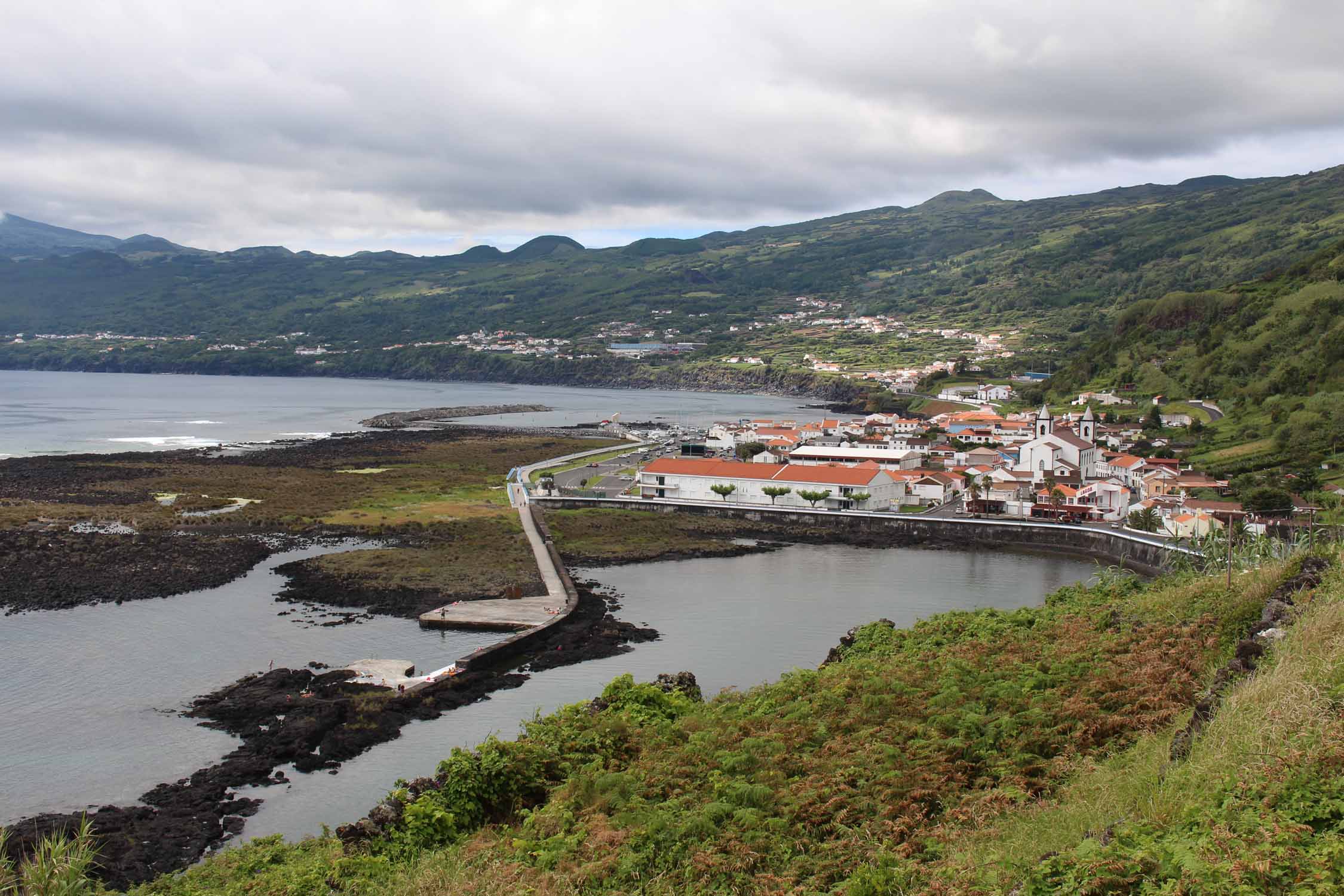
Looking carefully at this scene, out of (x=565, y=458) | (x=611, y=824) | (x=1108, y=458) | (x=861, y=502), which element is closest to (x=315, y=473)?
(x=565, y=458)

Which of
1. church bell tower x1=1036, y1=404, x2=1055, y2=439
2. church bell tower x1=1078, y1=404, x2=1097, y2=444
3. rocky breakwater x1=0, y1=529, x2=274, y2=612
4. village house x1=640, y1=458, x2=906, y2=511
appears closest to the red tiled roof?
village house x1=640, y1=458, x2=906, y2=511

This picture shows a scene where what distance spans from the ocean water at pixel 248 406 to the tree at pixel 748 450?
3457cm

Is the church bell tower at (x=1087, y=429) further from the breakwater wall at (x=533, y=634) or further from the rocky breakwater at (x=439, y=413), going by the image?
the rocky breakwater at (x=439, y=413)

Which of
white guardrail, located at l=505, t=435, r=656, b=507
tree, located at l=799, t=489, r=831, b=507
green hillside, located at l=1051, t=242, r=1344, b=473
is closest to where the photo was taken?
tree, located at l=799, t=489, r=831, b=507

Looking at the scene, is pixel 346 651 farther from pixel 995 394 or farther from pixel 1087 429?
pixel 995 394

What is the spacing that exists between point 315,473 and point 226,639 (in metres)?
32.7

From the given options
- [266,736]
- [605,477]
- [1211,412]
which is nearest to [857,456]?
[605,477]

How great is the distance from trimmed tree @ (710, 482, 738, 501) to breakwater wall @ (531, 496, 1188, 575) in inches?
32.9

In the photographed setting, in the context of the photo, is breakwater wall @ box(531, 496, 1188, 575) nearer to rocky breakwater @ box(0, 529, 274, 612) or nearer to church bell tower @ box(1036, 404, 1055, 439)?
rocky breakwater @ box(0, 529, 274, 612)

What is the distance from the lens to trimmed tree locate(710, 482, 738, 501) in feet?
152

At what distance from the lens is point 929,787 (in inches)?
372

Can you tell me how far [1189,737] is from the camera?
8.35m

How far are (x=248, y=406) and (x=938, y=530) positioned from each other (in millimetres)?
94094

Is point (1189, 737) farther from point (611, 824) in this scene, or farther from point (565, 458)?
point (565, 458)
